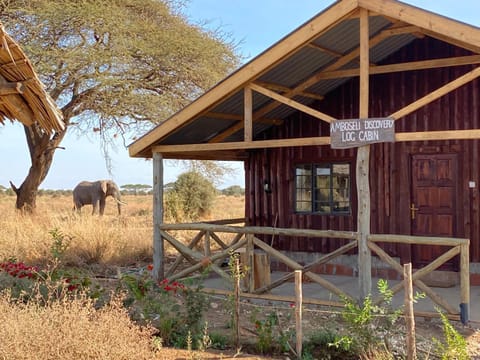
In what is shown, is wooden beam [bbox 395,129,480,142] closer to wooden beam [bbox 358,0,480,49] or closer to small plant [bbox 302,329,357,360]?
wooden beam [bbox 358,0,480,49]

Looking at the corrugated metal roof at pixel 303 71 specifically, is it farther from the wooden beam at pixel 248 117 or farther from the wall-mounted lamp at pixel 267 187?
the wall-mounted lamp at pixel 267 187

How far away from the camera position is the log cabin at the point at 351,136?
29.0 feet

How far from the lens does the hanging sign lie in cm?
831

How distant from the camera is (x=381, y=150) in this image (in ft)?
37.8

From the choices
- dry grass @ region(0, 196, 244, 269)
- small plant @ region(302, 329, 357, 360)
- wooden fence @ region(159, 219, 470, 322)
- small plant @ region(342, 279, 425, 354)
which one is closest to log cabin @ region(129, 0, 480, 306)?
wooden fence @ region(159, 219, 470, 322)

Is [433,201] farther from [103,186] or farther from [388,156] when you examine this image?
[103,186]

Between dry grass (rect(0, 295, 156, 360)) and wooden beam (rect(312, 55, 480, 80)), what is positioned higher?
wooden beam (rect(312, 55, 480, 80))

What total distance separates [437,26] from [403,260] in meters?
4.75

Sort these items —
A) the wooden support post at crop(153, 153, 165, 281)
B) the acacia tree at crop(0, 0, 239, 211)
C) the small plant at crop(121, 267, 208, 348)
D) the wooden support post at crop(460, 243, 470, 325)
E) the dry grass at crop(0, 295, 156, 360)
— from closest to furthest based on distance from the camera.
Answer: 1. the dry grass at crop(0, 295, 156, 360)
2. the small plant at crop(121, 267, 208, 348)
3. the wooden support post at crop(460, 243, 470, 325)
4. the wooden support post at crop(153, 153, 165, 281)
5. the acacia tree at crop(0, 0, 239, 211)

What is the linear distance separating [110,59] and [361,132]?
11.2 meters

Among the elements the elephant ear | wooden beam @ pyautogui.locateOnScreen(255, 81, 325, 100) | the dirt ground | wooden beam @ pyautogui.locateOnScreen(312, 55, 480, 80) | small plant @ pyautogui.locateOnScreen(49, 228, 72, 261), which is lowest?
the dirt ground

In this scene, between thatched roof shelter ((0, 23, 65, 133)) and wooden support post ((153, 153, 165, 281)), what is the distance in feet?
8.61

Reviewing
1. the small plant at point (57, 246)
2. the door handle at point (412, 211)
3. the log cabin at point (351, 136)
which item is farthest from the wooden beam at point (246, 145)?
the door handle at point (412, 211)

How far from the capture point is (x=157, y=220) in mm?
10781
